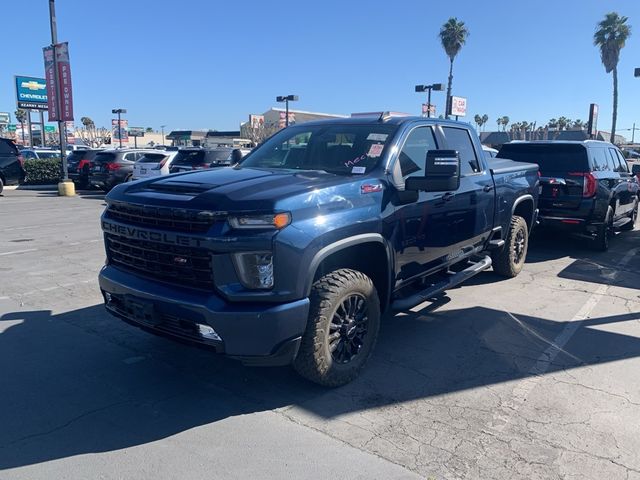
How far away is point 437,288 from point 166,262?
2548 millimetres

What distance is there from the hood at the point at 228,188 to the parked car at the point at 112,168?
15507mm

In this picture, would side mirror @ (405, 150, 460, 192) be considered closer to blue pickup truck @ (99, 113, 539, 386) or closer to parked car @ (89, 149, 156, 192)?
blue pickup truck @ (99, 113, 539, 386)

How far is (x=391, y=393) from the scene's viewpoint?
3.88 metres

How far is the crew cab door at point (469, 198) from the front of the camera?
521 centimetres

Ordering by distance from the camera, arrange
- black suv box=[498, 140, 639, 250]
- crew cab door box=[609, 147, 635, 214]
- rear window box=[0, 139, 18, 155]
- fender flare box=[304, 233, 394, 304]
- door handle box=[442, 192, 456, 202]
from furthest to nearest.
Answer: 1. rear window box=[0, 139, 18, 155]
2. crew cab door box=[609, 147, 635, 214]
3. black suv box=[498, 140, 639, 250]
4. door handle box=[442, 192, 456, 202]
5. fender flare box=[304, 233, 394, 304]

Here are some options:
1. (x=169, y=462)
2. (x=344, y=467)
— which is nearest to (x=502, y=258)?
(x=344, y=467)

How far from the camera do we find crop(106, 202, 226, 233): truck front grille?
10.8 feet

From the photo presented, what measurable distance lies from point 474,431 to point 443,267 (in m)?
2.02

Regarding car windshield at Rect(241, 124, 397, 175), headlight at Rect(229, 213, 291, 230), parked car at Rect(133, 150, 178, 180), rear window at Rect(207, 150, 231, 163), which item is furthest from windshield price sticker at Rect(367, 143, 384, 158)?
parked car at Rect(133, 150, 178, 180)

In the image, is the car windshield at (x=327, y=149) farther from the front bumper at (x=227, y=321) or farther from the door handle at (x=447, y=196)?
the front bumper at (x=227, y=321)

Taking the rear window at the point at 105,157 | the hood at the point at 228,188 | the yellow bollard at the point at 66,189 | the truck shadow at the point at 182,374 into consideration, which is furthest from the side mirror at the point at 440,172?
the yellow bollard at the point at 66,189

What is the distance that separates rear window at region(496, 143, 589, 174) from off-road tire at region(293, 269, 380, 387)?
6.26 m

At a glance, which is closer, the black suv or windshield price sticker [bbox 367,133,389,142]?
windshield price sticker [bbox 367,133,389,142]

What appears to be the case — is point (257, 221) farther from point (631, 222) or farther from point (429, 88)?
point (429, 88)
